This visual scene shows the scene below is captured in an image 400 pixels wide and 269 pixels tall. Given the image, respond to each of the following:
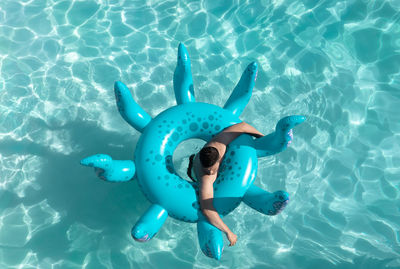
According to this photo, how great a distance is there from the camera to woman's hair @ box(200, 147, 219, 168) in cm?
394

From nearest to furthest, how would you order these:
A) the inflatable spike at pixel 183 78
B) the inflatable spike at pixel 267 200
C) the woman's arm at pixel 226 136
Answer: the inflatable spike at pixel 267 200 → the woman's arm at pixel 226 136 → the inflatable spike at pixel 183 78

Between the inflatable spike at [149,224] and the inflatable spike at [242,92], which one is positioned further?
the inflatable spike at [242,92]

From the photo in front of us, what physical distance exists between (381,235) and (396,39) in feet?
10.2

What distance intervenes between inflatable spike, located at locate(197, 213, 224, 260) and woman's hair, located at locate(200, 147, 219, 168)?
58 centimetres

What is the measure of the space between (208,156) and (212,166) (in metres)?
0.21

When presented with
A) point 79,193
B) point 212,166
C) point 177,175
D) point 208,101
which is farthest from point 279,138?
point 79,193

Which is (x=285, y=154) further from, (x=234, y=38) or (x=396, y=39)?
(x=396, y=39)

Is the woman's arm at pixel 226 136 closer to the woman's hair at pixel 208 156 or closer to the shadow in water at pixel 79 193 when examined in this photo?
the woman's hair at pixel 208 156

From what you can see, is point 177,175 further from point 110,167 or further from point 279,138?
point 279,138

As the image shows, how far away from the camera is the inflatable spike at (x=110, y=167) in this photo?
3.94 metres

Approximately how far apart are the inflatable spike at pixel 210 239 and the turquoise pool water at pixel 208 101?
1.00 metres

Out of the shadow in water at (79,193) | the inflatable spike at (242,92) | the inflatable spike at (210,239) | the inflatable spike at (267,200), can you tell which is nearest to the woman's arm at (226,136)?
the inflatable spike at (242,92)

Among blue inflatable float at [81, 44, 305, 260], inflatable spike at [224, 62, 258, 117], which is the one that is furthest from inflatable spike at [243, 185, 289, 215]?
inflatable spike at [224, 62, 258, 117]

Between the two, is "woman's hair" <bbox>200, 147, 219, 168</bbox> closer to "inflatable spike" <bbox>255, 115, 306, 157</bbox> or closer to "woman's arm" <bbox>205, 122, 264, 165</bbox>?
"woman's arm" <bbox>205, 122, 264, 165</bbox>
